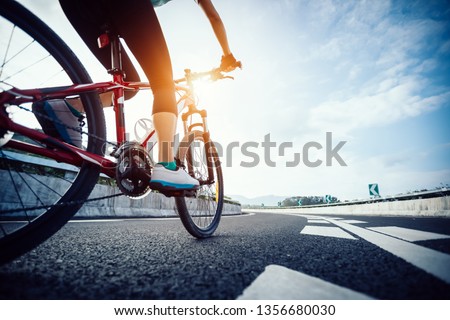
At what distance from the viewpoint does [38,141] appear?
1.45m

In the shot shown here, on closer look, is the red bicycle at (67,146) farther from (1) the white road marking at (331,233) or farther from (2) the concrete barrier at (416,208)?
(2) the concrete barrier at (416,208)

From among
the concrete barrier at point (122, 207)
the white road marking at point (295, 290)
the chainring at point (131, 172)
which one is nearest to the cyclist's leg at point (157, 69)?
the chainring at point (131, 172)

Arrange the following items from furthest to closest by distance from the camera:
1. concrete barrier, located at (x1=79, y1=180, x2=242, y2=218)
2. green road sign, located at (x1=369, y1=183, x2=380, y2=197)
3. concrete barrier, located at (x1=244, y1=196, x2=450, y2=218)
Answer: green road sign, located at (x1=369, y1=183, x2=380, y2=197) < concrete barrier, located at (x1=244, y1=196, x2=450, y2=218) < concrete barrier, located at (x1=79, y1=180, x2=242, y2=218)

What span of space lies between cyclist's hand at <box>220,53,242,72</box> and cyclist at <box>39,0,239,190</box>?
17 cm

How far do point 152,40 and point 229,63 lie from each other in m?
0.83

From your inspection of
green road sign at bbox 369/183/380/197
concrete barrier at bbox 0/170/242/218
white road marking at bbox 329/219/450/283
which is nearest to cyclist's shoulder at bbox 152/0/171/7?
concrete barrier at bbox 0/170/242/218

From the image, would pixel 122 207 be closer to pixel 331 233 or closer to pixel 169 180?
pixel 169 180

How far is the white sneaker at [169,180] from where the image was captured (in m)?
1.76

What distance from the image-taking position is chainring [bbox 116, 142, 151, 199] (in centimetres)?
175

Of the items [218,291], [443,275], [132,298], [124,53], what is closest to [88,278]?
[132,298]

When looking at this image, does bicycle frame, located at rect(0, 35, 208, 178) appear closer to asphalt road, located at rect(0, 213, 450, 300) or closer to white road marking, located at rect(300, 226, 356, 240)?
asphalt road, located at rect(0, 213, 450, 300)

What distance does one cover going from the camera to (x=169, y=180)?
183 cm

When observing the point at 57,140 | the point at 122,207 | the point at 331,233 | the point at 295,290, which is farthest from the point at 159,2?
the point at 122,207
